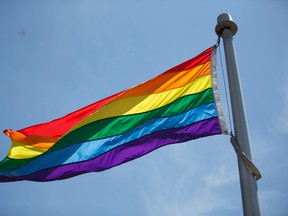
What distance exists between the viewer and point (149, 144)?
22.6ft

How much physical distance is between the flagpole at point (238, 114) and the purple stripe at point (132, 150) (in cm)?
78

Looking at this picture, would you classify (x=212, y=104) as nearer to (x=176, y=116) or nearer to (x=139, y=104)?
(x=176, y=116)

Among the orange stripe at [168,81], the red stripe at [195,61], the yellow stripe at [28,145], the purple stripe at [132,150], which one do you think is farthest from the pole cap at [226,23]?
the yellow stripe at [28,145]

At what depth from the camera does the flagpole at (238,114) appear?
15.6 ft

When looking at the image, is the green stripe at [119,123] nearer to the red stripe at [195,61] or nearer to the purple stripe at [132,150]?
the purple stripe at [132,150]

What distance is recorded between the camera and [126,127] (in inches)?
289

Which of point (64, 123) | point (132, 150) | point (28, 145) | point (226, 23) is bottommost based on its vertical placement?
point (132, 150)

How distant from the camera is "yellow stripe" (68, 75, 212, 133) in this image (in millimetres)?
7129

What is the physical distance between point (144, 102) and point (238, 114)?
249 centimetres

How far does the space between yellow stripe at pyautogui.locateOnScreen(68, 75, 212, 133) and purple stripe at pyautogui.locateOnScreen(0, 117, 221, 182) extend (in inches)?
29.3

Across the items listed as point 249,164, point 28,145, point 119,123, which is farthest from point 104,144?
point 249,164

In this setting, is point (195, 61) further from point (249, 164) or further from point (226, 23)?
point (249, 164)

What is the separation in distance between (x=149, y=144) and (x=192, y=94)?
127 cm

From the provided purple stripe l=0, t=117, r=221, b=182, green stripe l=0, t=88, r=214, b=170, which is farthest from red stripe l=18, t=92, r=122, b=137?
purple stripe l=0, t=117, r=221, b=182
